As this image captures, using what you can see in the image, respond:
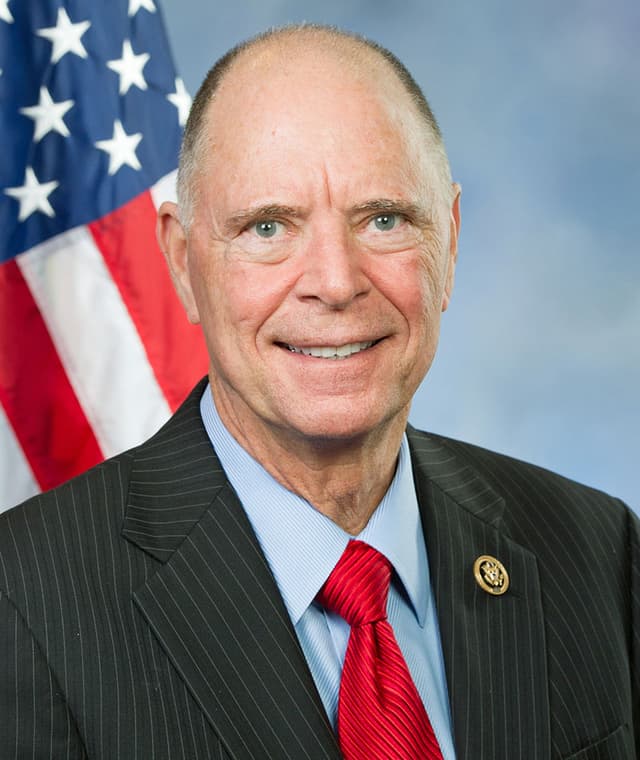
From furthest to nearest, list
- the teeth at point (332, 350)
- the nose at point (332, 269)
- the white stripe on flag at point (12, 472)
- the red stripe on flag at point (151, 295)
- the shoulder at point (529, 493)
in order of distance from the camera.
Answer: the red stripe on flag at point (151, 295) < the white stripe on flag at point (12, 472) < the shoulder at point (529, 493) < the teeth at point (332, 350) < the nose at point (332, 269)

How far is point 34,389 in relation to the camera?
10.3ft

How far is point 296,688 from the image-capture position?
1992 mm

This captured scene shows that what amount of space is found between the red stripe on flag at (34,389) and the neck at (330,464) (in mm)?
1017

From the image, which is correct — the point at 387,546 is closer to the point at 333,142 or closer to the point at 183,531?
the point at 183,531

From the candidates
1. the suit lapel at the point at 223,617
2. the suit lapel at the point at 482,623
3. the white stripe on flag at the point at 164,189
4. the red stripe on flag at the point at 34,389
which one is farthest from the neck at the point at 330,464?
the white stripe on flag at the point at 164,189

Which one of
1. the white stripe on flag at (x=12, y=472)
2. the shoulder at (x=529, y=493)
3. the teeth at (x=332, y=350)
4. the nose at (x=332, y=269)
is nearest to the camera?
the nose at (x=332, y=269)

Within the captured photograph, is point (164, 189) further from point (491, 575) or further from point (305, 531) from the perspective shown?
point (491, 575)

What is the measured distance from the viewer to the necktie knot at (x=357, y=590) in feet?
7.01

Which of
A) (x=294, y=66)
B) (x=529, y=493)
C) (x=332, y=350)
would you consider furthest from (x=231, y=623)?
(x=294, y=66)

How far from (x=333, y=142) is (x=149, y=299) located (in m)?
1.37

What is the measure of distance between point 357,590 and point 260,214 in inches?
29.4

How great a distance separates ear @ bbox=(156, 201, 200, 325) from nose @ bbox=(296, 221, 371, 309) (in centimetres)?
36

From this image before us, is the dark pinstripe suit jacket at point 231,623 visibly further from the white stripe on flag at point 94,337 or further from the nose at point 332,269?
the white stripe on flag at point 94,337

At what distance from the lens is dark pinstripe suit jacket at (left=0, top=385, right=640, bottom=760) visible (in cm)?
193
